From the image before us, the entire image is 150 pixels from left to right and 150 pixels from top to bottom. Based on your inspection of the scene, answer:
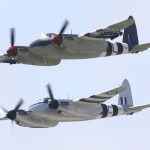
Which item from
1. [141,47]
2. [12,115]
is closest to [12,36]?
[12,115]

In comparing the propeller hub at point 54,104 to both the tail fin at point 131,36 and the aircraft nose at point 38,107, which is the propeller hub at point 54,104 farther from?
the tail fin at point 131,36

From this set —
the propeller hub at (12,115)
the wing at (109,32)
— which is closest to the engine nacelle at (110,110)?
the propeller hub at (12,115)

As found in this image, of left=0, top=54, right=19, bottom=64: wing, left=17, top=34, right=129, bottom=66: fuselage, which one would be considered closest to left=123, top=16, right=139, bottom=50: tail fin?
left=17, top=34, right=129, bottom=66: fuselage

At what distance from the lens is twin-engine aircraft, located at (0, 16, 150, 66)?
9638 centimetres

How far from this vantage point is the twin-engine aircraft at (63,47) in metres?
96.4

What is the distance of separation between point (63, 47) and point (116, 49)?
24.9 feet

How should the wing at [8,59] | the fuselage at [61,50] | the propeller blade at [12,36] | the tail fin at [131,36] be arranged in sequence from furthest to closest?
the tail fin at [131,36] < the propeller blade at [12,36] < the wing at [8,59] < the fuselage at [61,50]

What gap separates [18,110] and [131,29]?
51.2ft

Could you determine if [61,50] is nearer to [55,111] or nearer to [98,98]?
[55,111]

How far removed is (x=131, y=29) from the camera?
10838 cm

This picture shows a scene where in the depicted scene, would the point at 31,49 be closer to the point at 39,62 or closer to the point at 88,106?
the point at 39,62

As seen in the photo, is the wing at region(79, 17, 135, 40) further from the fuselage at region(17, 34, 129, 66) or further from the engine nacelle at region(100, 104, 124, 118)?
the engine nacelle at region(100, 104, 124, 118)

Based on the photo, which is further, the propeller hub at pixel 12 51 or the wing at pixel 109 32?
the wing at pixel 109 32

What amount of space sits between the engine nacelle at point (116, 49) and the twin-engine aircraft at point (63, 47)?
385 millimetres
